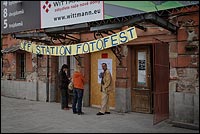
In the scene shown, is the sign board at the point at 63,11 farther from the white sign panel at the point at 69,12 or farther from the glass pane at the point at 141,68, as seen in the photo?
the glass pane at the point at 141,68

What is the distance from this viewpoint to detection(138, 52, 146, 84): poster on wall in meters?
9.60

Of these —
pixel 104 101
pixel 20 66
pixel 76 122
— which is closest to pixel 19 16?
pixel 20 66

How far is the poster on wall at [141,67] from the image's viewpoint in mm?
9602

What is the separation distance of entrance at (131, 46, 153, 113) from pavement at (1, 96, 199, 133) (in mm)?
359

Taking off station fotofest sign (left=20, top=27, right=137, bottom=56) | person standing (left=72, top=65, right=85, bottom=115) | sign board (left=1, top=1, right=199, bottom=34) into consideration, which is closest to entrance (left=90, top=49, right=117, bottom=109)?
person standing (left=72, top=65, right=85, bottom=115)

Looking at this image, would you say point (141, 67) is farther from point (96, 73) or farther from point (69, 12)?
point (69, 12)

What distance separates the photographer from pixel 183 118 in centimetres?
782

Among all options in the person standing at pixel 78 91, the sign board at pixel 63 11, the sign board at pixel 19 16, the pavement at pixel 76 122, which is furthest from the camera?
the sign board at pixel 19 16

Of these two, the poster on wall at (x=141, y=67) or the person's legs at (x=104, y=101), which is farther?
the poster on wall at (x=141, y=67)

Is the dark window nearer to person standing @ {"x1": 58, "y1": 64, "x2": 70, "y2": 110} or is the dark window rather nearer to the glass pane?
person standing @ {"x1": 58, "y1": 64, "x2": 70, "y2": 110}

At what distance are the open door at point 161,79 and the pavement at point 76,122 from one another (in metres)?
0.33

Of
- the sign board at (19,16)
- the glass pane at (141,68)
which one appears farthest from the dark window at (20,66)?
the glass pane at (141,68)

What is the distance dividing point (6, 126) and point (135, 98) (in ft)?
14.1

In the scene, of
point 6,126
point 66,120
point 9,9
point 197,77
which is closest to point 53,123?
point 66,120
